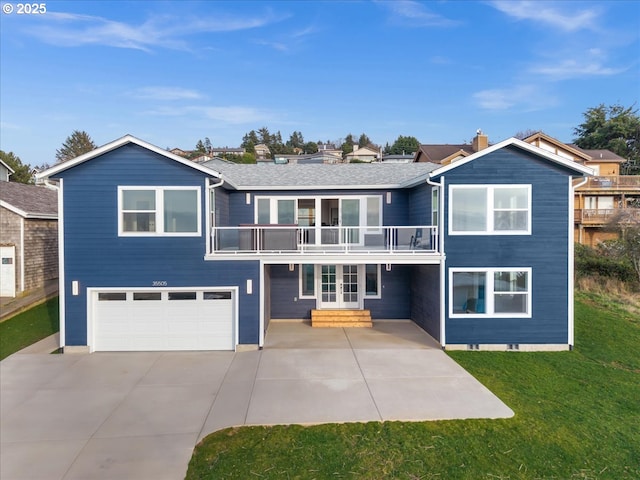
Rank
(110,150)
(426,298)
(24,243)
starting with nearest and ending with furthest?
(110,150) < (426,298) < (24,243)

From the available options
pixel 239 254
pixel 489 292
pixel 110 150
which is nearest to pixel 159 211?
pixel 110 150

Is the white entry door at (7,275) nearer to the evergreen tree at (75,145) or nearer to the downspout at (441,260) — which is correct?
the downspout at (441,260)

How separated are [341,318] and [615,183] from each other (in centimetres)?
2711

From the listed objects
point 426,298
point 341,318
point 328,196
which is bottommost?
point 341,318

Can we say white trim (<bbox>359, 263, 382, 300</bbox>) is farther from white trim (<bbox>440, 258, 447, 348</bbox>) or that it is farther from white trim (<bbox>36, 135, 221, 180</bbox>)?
white trim (<bbox>36, 135, 221, 180</bbox>)

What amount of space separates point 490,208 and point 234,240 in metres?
7.64

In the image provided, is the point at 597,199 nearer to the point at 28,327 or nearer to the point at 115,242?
the point at 115,242

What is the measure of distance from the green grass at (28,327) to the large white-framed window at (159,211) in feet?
15.5

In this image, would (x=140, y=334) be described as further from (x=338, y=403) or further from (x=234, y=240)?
(x=338, y=403)

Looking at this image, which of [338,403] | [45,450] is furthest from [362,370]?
[45,450]

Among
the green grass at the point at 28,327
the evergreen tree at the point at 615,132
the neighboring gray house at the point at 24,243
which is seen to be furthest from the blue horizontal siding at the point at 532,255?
the evergreen tree at the point at 615,132

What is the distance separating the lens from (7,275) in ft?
51.8

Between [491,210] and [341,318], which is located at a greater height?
[491,210]

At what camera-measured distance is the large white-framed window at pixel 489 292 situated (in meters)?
11.1
